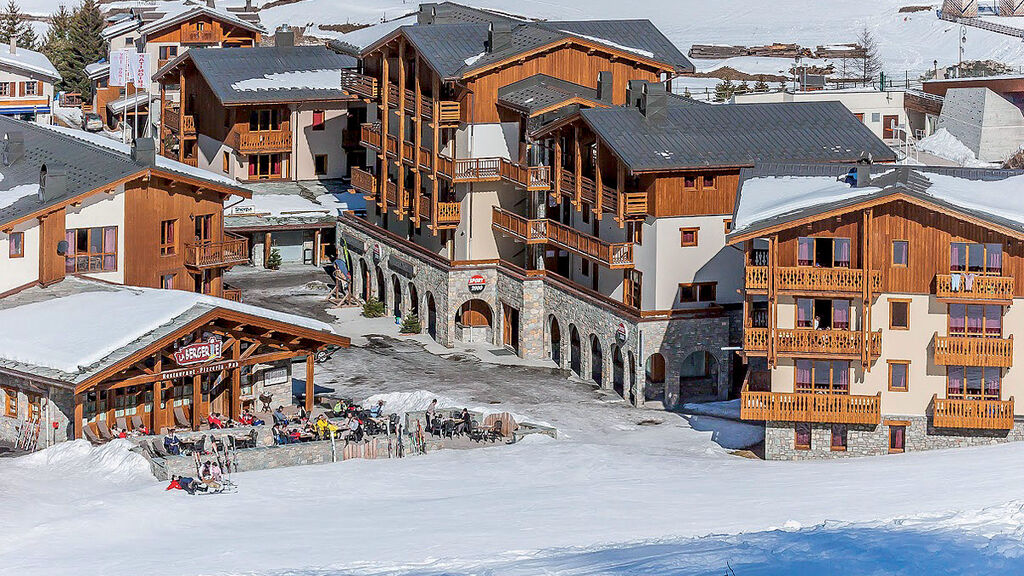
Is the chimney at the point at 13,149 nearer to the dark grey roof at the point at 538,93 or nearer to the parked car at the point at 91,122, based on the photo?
the dark grey roof at the point at 538,93

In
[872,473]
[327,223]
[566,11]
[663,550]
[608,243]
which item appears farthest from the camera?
[566,11]

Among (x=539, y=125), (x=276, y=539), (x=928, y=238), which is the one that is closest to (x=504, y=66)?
(x=539, y=125)

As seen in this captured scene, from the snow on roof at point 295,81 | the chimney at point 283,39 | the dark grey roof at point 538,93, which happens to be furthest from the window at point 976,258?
the chimney at point 283,39

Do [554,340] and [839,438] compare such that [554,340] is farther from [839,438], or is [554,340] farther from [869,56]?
[869,56]

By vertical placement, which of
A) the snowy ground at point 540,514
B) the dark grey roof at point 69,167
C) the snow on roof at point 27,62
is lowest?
the snowy ground at point 540,514

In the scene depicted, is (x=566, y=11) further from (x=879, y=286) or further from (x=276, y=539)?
(x=276, y=539)

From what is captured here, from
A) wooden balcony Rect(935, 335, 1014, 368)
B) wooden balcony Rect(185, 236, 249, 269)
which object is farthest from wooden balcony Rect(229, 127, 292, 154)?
wooden balcony Rect(935, 335, 1014, 368)
